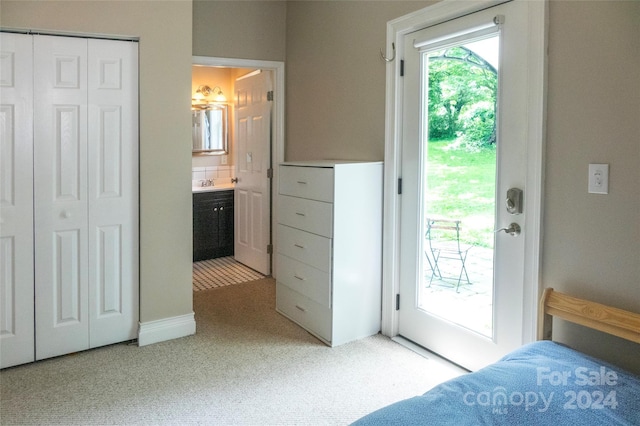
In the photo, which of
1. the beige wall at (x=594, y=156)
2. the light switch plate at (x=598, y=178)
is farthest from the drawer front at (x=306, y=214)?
the light switch plate at (x=598, y=178)

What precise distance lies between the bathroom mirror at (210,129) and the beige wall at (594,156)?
4.28 m

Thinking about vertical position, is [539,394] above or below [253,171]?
below

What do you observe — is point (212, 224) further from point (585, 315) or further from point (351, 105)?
point (585, 315)

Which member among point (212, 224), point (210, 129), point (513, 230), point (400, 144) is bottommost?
point (212, 224)

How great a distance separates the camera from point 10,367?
2861 mm

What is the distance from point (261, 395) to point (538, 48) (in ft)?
7.14

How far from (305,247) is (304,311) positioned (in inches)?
18.2

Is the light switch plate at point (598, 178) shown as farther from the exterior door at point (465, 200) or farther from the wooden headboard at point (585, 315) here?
the wooden headboard at point (585, 315)

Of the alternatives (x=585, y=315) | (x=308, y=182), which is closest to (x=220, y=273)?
(x=308, y=182)

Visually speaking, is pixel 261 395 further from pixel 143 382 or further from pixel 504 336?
pixel 504 336

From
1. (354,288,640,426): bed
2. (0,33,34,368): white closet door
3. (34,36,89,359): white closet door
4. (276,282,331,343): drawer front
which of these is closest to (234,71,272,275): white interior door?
(276,282,331,343): drawer front

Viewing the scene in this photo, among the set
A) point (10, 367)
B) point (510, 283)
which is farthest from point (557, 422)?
point (10, 367)

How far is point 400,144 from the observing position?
3.22 metres

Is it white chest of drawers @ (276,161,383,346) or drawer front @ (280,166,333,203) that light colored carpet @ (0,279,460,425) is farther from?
drawer front @ (280,166,333,203)
